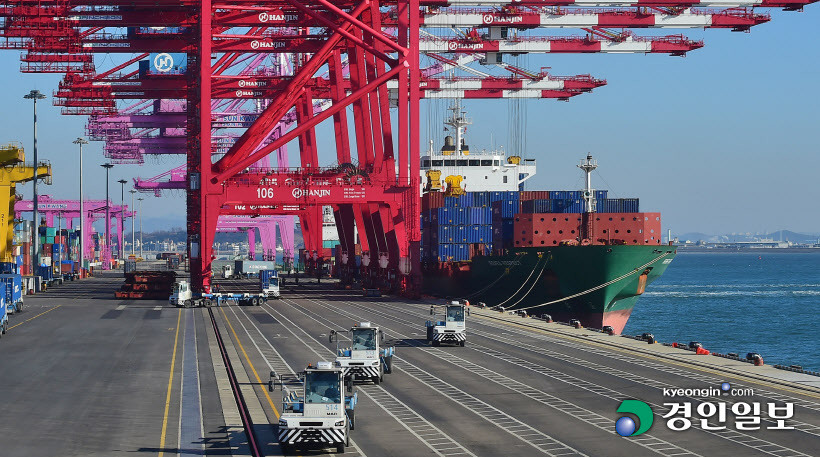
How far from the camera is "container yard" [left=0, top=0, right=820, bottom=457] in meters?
26.0

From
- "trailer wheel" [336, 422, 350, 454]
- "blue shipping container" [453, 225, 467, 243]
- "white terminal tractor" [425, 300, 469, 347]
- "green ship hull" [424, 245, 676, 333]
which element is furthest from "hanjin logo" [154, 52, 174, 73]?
"trailer wheel" [336, 422, 350, 454]

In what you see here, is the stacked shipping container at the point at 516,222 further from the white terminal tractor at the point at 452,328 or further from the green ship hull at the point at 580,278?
the white terminal tractor at the point at 452,328

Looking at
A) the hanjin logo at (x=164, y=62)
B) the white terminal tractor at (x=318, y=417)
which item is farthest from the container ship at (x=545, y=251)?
the white terminal tractor at (x=318, y=417)

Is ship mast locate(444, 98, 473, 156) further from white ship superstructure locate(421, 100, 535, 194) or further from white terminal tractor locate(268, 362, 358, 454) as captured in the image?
white terminal tractor locate(268, 362, 358, 454)

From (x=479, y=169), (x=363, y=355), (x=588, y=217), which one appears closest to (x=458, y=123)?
(x=479, y=169)

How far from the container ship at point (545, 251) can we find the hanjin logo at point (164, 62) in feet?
84.2

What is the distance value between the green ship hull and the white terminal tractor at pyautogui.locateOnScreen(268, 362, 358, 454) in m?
41.9

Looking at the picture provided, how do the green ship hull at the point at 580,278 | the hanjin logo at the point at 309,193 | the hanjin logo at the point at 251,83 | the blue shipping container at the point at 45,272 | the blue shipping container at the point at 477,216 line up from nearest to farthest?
1. the green ship hull at the point at 580,278
2. the hanjin logo at the point at 309,193
3. the blue shipping container at the point at 477,216
4. the hanjin logo at the point at 251,83
5. the blue shipping container at the point at 45,272

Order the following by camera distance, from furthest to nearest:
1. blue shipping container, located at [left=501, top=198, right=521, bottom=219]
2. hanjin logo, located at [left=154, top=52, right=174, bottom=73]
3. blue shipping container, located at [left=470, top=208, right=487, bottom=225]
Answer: hanjin logo, located at [left=154, top=52, right=174, bottom=73]
blue shipping container, located at [left=470, top=208, right=487, bottom=225]
blue shipping container, located at [left=501, top=198, right=521, bottom=219]

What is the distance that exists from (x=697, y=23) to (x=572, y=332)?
90.7 feet

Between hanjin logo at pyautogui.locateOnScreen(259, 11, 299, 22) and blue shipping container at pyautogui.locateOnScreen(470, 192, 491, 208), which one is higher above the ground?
hanjin logo at pyautogui.locateOnScreen(259, 11, 299, 22)

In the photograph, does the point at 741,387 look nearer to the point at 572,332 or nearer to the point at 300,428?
the point at 300,428

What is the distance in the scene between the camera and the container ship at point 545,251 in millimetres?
65250

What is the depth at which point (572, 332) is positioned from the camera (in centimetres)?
5216
